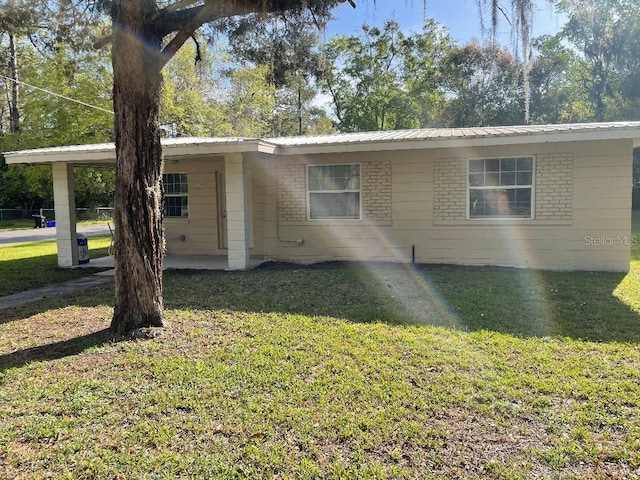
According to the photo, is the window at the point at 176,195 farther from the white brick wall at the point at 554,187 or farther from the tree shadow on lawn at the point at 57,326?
the white brick wall at the point at 554,187

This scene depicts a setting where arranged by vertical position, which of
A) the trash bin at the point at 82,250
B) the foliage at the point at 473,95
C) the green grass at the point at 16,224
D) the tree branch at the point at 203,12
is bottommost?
the trash bin at the point at 82,250

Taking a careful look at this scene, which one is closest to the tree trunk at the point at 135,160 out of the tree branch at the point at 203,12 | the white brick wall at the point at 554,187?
the tree branch at the point at 203,12

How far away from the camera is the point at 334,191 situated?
10.1 m

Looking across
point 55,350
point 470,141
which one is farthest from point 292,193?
point 55,350

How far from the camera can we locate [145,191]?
479 cm

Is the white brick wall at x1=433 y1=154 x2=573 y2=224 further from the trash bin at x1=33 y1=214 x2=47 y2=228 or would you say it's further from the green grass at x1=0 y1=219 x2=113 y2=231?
the trash bin at x1=33 y1=214 x2=47 y2=228

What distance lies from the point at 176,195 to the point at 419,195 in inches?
244

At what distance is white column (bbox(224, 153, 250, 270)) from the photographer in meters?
8.97

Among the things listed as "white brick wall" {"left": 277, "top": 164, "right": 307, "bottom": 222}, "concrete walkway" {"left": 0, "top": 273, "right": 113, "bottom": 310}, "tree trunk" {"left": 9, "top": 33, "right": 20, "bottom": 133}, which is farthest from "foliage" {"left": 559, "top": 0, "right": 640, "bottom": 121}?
"tree trunk" {"left": 9, "top": 33, "right": 20, "bottom": 133}

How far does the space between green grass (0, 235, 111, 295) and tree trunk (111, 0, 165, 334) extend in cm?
418

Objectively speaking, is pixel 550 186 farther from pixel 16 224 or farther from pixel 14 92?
pixel 14 92

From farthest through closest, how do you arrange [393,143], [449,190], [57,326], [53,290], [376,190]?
[376,190], [449,190], [393,143], [53,290], [57,326]

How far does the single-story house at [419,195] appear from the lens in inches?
327

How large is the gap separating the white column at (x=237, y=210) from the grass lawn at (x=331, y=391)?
288cm
